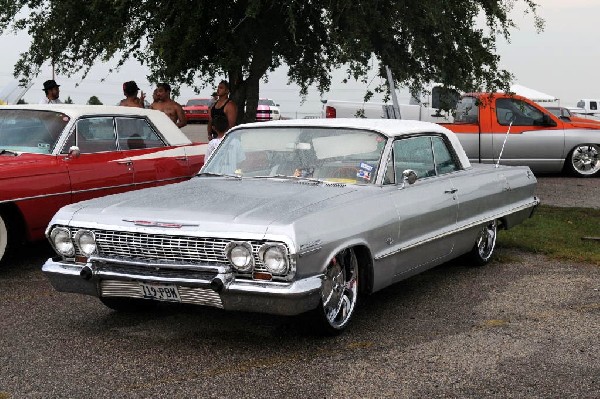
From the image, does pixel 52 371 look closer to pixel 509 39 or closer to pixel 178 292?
pixel 178 292

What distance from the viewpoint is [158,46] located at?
12070 millimetres

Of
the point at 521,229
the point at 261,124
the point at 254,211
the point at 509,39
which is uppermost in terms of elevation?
the point at 509,39

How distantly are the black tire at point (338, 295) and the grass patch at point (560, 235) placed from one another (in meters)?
3.33

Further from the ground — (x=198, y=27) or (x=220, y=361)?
(x=198, y=27)

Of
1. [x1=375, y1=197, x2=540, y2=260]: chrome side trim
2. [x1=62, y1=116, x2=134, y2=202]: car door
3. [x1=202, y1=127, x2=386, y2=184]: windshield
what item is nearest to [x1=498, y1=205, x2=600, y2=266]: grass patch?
[x1=375, y1=197, x2=540, y2=260]: chrome side trim

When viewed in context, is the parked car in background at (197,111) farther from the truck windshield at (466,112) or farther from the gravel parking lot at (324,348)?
the gravel parking lot at (324,348)

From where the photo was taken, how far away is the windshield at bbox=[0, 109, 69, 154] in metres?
8.16

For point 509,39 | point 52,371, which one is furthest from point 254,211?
point 509,39

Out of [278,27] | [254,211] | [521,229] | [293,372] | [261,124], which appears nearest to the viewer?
[293,372]

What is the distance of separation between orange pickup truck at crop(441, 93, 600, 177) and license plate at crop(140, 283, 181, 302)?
11.1 m

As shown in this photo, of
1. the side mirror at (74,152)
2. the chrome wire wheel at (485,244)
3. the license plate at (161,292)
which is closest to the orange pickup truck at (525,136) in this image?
the chrome wire wheel at (485,244)

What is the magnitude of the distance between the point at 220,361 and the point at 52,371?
93 cm

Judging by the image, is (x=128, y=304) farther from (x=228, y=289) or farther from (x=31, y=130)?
(x=31, y=130)

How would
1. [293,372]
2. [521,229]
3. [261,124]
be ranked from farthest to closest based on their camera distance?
[521,229] < [261,124] < [293,372]
